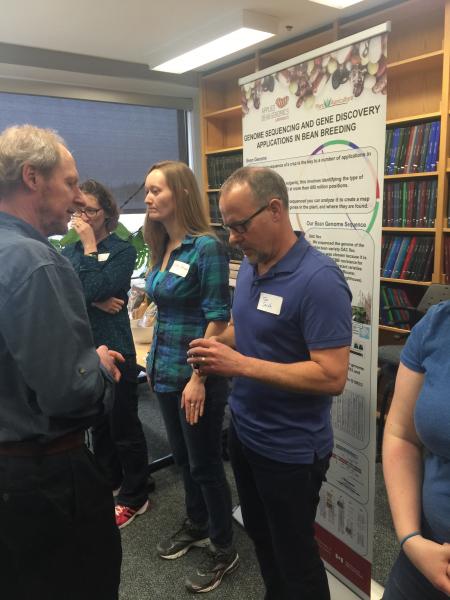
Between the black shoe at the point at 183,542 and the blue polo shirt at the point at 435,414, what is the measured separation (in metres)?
1.35

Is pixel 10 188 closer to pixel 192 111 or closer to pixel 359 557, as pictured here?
pixel 359 557

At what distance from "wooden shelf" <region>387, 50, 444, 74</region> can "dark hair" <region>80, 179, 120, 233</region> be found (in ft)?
7.15

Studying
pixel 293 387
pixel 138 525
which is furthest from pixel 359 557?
pixel 138 525

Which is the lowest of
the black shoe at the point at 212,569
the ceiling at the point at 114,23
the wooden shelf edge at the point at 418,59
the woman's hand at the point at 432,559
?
the black shoe at the point at 212,569

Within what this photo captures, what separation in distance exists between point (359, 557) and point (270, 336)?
100cm

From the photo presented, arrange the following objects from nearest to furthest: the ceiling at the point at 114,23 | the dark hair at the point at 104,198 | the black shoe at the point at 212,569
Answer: the black shoe at the point at 212,569
the dark hair at the point at 104,198
the ceiling at the point at 114,23

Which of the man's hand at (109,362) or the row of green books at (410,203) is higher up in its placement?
the row of green books at (410,203)

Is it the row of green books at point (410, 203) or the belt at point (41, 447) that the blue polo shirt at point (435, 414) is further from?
the row of green books at point (410, 203)

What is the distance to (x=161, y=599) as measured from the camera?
1814 mm

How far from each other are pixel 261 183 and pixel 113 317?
1.13 meters

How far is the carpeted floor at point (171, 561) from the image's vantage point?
1.85m

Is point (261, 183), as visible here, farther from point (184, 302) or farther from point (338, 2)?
point (338, 2)

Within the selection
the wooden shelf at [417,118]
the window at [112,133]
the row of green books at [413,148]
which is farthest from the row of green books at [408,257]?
the window at [112,133]

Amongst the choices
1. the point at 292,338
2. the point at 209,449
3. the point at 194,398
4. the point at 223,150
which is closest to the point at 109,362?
the point at 194,398
